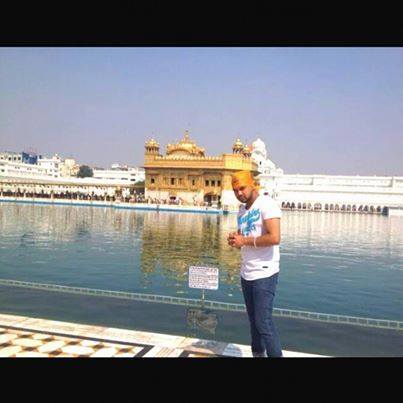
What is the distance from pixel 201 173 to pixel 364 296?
148 ft

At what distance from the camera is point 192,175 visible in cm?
5409

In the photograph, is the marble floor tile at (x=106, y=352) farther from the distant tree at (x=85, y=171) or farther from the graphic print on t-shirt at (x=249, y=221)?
the distant tree at (x=85, y=171)

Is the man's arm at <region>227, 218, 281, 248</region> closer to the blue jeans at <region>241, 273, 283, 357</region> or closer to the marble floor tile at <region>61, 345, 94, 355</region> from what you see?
the blue jeans at <region>241, 273, 283, 357</region>

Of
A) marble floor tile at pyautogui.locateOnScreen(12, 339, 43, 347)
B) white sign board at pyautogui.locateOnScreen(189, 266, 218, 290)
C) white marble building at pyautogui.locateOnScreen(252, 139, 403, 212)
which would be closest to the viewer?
marble floor tile at pyautogui.locateOnScreen(12, 339, 43, 347)

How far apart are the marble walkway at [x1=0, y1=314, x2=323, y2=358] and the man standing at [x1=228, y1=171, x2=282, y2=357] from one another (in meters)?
0.61

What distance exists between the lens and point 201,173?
5350 cm

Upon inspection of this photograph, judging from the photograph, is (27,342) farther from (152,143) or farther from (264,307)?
(152,143)

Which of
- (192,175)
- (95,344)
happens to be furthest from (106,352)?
(192,175)

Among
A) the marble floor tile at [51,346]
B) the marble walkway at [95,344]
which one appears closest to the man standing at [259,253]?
the marble walkway at [95,344]

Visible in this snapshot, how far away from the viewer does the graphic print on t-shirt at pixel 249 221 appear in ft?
11.7

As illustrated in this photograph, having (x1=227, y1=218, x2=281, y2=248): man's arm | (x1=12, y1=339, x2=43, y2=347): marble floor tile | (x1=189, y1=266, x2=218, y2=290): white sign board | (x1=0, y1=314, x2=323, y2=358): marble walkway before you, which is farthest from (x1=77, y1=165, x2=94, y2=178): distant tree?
(x1=227, y1=218, x2=281, y2=248): man's arm

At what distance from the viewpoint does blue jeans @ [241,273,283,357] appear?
3525 mm
